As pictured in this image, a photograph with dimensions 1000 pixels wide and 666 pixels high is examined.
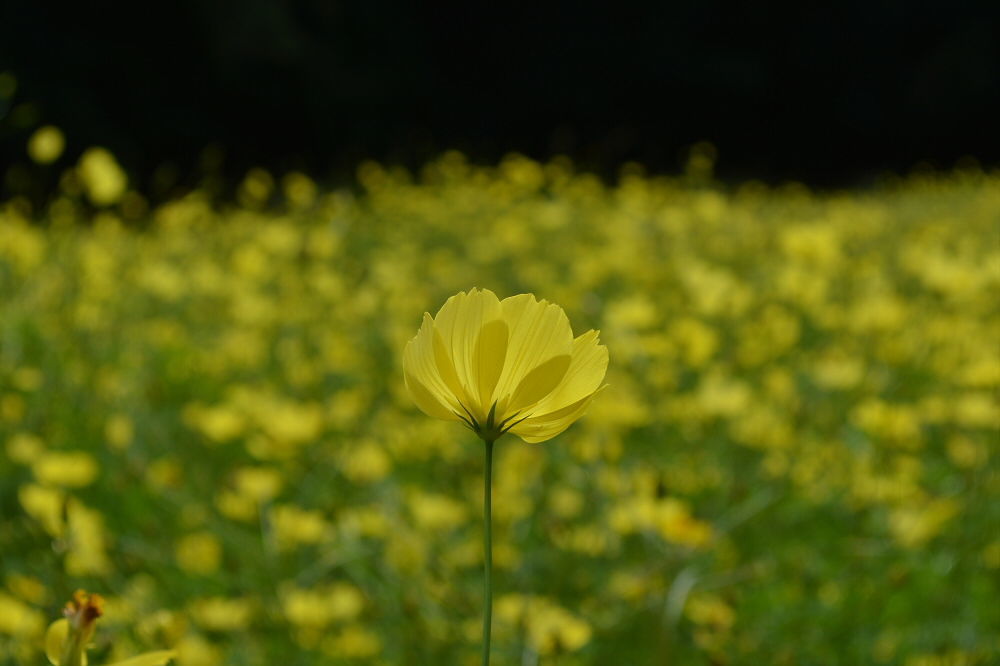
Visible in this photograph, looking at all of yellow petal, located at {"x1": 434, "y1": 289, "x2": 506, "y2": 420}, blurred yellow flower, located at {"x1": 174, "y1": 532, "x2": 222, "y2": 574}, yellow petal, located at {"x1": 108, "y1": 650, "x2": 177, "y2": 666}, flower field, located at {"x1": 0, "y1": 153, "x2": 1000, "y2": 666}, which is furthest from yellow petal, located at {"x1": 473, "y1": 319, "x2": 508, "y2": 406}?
blurred yellow flower, located at {"x1": 174, "y1": 532, "x2": 222, "y2": 574}

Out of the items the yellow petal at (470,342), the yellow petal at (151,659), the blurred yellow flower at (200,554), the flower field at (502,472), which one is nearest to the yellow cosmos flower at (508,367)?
the yellow petal at (470,342)

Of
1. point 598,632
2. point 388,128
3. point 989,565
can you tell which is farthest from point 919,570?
point 388,128

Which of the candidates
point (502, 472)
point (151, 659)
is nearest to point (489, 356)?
point (151, 659)

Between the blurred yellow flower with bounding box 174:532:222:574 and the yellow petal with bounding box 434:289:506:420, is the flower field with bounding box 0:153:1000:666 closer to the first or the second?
the blurred yellow flower with bounding box 174:532:222:574

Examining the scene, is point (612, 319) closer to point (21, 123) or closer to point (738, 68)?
point (21, 123)

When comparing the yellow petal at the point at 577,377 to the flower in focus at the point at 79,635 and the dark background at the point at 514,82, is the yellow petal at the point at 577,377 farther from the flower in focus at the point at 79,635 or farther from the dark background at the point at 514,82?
the dark background at the point at 514,82

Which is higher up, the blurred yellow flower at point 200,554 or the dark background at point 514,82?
the dark background at point 514,82

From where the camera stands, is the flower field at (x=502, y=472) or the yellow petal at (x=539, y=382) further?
the flower field at (x=502, y=472)

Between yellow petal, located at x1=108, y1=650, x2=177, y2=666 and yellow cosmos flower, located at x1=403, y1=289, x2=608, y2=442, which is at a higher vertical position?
yellow cosmos flower, located at x1=403, y1=289, x2=608, y2=442
